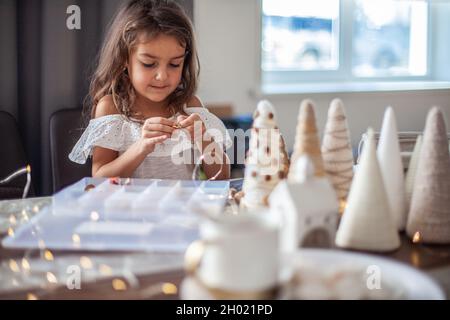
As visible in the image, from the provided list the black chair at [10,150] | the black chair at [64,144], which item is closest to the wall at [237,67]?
the black chair at [64,144]

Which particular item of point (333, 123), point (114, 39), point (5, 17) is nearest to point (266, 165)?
point (333, 123)

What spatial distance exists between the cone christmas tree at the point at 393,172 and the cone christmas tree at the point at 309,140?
0.09 meters

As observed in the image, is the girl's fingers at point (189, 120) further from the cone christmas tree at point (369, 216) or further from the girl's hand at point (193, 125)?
the cone christmas tree at point (369, 216)

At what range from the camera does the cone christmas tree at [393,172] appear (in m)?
0.87

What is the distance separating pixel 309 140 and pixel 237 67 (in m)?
1.79

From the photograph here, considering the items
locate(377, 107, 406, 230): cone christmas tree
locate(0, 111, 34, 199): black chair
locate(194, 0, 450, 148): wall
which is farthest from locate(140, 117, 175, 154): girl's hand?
locate(194, 0, 450, 148): wall

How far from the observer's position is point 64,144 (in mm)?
1905

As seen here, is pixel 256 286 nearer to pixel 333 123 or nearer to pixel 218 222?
pixel 218 222

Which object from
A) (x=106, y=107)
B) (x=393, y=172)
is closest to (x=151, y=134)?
(x=106, y=107)

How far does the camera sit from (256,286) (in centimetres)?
54

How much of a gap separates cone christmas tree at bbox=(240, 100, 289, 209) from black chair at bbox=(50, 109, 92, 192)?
3.69ft

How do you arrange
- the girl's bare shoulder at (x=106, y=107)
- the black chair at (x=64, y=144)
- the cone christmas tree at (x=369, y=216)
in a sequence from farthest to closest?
the black chair at (x=64, y=144) < the girl's bare shoulder at (x=106, y=107) < the cone christmas tree at (x=369, y=216)

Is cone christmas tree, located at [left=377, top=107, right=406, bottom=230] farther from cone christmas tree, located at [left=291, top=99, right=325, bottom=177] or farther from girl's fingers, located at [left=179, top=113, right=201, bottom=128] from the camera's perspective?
girl's fingers, located at [left=179, top=113, right=201, bottom=128]

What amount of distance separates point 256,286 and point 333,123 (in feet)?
1.46
